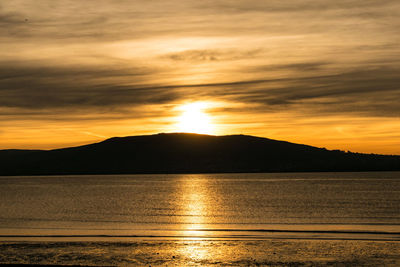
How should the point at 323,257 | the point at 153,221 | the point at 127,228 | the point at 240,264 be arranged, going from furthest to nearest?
1. the point at 153,221
2. the point at 127,228
3. the point at 323,257
4. the point at 240,264

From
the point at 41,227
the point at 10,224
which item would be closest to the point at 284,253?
the point at 41,227

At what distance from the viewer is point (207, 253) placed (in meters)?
32.4

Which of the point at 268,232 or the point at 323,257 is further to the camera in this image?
the point at 268,232

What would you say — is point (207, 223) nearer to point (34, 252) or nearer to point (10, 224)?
point (10, 224)

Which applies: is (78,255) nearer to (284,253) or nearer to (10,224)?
(284,253)

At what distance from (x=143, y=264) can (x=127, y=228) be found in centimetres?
2725

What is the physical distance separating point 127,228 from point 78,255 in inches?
942

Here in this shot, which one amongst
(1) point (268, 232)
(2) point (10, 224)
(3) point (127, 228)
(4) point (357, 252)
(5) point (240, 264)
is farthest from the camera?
(2) point (10, 224)

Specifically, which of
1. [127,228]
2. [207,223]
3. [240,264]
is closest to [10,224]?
[127,228]

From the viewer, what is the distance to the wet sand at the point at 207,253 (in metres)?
29.0

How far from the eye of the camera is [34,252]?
33.0 m

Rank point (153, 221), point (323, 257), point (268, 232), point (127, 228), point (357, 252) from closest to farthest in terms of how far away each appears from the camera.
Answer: point (323, 257)
point (357, 252)
point (268, 232)
point (127, 228)
point (153, 221)

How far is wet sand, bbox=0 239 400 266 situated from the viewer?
2897cm

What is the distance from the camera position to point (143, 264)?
2867cm
